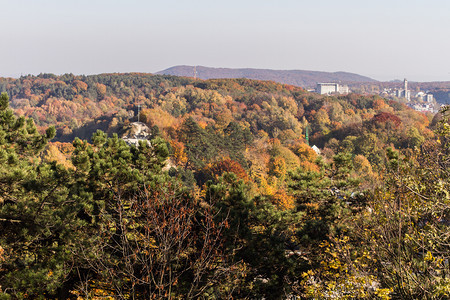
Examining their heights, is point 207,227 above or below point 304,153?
above

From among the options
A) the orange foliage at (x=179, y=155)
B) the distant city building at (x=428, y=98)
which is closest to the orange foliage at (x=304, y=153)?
the orange foliage at (x=179, y=155)

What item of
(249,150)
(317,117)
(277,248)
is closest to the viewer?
(277,248)

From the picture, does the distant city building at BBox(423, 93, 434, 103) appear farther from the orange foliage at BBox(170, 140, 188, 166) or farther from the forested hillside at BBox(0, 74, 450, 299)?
the forested hillside at BBox(0, 74, 450, 299)

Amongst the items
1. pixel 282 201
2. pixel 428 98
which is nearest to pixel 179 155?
pixel 282 201

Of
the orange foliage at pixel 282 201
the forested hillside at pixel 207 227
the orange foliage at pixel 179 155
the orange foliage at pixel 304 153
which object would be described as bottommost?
the orange foliage at pixel 282 201

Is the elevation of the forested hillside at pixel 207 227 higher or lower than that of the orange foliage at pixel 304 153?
higher

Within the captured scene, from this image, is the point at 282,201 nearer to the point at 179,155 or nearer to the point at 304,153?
the point at 179,155

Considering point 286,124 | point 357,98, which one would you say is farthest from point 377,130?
point 357,98

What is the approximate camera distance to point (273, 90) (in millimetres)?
106125

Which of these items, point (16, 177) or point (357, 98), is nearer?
point (16, 177)

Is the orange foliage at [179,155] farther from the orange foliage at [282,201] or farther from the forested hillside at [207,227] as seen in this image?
the forested hillside at [207,227]

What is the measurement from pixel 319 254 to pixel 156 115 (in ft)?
174

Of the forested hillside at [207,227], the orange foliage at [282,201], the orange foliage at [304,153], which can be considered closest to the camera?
the forested hillside at [207,227]

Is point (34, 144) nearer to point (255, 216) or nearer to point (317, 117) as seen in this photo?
point (255, 216)
